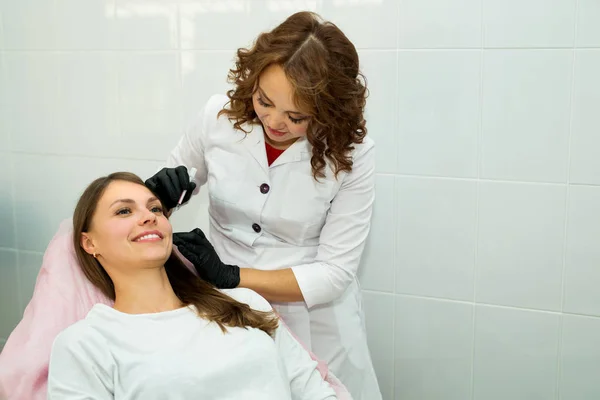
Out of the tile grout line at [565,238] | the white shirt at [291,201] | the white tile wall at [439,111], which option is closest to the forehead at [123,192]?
the white shirt at [291,201]

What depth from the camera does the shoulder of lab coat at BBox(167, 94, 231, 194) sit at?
2057mm

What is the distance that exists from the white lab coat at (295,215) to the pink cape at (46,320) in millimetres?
203

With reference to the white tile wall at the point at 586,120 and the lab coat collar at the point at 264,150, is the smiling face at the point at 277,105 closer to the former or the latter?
the lab coat collar at the point at 264,150

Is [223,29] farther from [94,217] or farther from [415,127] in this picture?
[94,217]

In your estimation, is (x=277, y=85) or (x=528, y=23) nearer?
(x=277, y=85)

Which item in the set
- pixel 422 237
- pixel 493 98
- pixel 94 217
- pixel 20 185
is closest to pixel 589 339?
pixel 422 237

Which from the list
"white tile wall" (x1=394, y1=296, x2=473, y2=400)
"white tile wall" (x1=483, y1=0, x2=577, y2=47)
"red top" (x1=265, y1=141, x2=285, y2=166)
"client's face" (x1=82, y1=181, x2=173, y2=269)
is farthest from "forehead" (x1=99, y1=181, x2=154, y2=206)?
"white tile wall" (x1=483, y1=0, x2=577, y2=47)

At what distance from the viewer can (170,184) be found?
6.14 feet

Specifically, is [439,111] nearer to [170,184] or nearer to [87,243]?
[170,184]

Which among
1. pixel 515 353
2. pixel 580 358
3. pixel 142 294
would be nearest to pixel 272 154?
pixel 142 294

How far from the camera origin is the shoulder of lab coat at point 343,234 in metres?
1.99

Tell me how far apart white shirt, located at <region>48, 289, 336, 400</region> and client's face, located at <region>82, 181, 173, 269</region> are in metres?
0.14

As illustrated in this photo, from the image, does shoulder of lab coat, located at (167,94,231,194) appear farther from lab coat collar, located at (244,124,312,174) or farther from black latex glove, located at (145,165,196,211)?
black latex glove, located at (145,165,196,211)

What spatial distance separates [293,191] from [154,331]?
1.85ft
